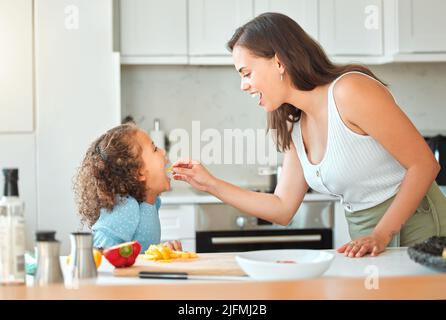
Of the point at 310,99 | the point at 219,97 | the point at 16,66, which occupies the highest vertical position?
the point at 16,66

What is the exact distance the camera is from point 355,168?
195 cm

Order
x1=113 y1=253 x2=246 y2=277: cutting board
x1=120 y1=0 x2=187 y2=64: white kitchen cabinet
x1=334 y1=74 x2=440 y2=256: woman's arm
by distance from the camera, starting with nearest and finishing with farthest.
Answer: x1=113 y1=253 x2=246 y2=277: cutting board, x1=334 y1=74 x2=440 y2=256: woman's arm, x1=120 y1=0 x2=187 y2=64: white kitchen cabinet

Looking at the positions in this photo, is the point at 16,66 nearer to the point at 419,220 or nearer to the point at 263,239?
the point at 263,239

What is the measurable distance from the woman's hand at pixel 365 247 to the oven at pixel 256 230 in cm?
165

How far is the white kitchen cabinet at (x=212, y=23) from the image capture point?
3.63 metres

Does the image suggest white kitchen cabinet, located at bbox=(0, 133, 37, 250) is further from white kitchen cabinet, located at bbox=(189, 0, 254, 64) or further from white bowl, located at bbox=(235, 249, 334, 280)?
white bowl, located at bbox=(235, 249, 334, 280)

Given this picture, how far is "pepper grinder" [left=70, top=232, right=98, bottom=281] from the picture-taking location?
4.50 ft

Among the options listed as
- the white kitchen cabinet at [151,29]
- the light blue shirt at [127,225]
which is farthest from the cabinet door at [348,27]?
the light blue shirt at [127,225]

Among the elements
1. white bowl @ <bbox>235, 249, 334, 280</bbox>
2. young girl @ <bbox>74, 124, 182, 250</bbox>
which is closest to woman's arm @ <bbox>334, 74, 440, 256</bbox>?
white bowl @ <bbox>235, 249, 334, 280</bbox>

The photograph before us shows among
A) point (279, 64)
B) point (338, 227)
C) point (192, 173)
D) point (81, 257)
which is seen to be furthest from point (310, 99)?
point (338, 227)

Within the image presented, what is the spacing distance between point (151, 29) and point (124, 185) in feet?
5.62

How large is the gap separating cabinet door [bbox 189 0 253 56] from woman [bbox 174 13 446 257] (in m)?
1.59

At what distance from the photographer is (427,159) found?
1.84 m
